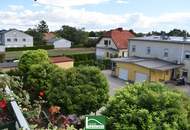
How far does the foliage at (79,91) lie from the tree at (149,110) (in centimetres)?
582

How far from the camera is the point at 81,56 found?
45094mm

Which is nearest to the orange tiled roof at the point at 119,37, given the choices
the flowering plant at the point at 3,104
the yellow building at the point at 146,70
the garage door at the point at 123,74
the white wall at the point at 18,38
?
the yellow building at the point at 146,70

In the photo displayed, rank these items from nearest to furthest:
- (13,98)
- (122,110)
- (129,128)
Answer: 1. (13,98)
2. (129,128)
3. (122,110)

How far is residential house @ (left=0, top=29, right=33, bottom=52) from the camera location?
7069cm

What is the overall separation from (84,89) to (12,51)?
50.8m

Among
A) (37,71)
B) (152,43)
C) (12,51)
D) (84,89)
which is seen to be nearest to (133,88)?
(84,89)

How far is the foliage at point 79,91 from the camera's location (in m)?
14.0

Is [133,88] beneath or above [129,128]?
above

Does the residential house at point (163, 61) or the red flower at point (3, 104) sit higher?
the red flower at point (3, 104)

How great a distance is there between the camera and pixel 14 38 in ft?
237

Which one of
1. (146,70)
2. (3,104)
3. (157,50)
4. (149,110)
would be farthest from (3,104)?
(157,50)

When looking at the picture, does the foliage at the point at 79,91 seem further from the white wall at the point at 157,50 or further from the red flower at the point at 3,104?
the white wall at the point at 157,50

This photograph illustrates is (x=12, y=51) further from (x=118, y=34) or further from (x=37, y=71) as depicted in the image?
(x=37, y=71)

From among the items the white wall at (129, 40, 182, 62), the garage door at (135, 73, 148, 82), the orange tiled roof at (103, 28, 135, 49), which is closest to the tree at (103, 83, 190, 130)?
the garage door at (135, 73, 148, 82)
